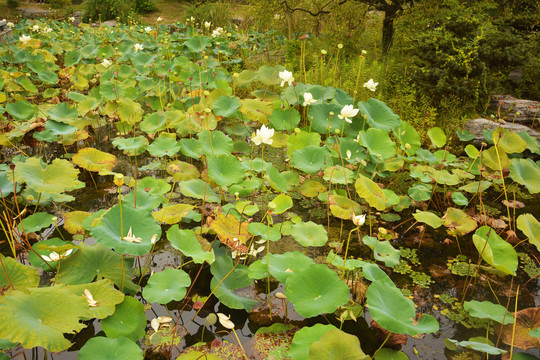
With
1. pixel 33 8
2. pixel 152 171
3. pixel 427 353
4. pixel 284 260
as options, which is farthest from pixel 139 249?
pixel 33 8

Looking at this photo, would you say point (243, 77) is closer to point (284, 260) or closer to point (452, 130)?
point (452, 130)

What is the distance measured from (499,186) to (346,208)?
133cm

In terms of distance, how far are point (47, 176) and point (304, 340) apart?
1305 mm

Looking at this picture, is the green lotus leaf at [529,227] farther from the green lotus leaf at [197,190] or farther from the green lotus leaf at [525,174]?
the green lotus leaf at [197,190]

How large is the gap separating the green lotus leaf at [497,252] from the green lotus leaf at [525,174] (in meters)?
0.57

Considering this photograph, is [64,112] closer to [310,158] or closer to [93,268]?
[93,268]

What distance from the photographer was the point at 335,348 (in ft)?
3.55

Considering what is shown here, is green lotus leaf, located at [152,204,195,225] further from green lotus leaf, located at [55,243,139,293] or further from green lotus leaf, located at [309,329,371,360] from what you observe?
green lotus leaf, located at [309,329,371,360]

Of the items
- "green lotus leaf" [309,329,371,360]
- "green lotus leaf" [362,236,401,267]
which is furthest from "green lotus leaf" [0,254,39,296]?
"green lotus leaf" [362,236,401,267]

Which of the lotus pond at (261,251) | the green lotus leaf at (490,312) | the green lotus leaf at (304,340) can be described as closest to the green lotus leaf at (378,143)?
the lotus pond at (261,251)

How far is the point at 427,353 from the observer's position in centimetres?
137

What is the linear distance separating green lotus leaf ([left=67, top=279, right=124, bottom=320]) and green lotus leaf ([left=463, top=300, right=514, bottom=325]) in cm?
129

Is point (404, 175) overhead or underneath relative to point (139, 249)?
underneath

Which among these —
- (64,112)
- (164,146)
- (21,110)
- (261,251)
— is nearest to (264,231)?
(261,251)
